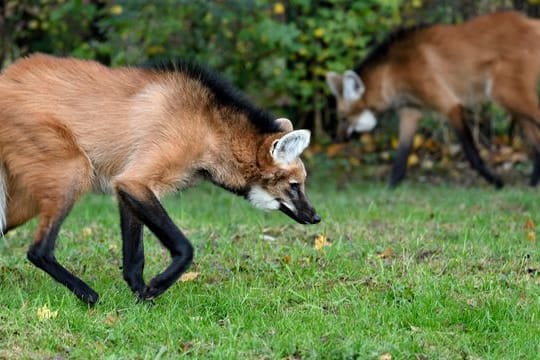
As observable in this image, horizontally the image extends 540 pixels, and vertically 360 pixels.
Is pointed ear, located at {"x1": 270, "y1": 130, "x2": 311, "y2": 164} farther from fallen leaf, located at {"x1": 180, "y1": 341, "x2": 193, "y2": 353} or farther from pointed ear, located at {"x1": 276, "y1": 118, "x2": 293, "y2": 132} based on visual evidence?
fallen leaf, located at {"x1": 180, "y1": 341, "x2": 193, "y2": 353}

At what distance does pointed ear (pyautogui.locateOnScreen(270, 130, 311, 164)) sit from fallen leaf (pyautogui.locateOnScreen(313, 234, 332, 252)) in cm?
73

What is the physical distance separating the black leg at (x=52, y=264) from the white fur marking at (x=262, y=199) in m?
1.01

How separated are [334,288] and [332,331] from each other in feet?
2.12

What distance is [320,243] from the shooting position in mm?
5410

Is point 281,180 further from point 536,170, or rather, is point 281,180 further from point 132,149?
point 536,170

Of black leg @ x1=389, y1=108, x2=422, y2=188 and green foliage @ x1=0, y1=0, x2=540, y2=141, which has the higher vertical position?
green foliage @ x1=0, y1=0, x2=540, y2=141

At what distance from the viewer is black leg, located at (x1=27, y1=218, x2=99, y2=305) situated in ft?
14.2

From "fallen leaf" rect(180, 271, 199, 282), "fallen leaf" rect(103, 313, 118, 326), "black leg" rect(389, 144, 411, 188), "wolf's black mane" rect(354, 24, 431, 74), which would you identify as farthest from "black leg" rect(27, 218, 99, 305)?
"wolf's black mane" rect(354, 24, 431, 74)

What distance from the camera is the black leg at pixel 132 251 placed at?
181 inches

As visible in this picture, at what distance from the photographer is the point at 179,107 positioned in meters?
4.61

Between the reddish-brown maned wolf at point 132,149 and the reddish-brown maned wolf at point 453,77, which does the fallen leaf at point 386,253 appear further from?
the reddish-brown maned wolf at point 453,77

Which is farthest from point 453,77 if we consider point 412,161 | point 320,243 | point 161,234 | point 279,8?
point 161,234

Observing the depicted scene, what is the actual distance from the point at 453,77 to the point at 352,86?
1061 millimetres

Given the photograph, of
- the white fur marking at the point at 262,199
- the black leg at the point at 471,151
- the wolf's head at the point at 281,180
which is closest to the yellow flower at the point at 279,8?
the black leg at the point at 471,151
